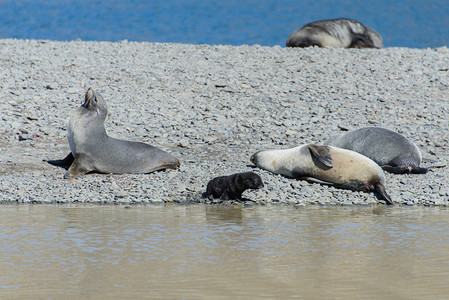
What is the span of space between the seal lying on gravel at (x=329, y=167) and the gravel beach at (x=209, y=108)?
189mm

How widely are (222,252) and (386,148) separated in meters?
5.30

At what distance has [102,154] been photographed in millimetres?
9664

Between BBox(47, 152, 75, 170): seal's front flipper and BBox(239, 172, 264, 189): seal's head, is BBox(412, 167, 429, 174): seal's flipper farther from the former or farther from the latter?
BBox(47, 152, 75, 170): seal's front flipper

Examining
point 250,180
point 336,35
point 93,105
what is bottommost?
point 250,180

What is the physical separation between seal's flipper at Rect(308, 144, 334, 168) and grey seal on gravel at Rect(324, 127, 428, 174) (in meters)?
1.02

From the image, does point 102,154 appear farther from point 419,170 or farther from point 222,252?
point 222,252

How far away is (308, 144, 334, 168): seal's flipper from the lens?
917 centimetres

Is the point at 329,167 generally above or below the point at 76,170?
above

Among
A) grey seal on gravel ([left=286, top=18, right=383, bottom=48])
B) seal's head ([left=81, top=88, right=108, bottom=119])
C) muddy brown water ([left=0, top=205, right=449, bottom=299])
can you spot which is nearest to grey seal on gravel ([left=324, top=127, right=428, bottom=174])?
muddy brown water ([left=0, top=205, right=449, bottom=299])

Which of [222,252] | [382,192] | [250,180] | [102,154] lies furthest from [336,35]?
[222,252]

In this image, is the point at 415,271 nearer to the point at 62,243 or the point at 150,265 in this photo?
the point at 150,265

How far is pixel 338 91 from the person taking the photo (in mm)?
14523

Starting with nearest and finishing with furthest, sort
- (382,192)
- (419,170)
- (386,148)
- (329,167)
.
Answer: (382,192) → (329,167) → (419,170) → (386,148)

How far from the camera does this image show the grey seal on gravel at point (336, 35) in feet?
61.7
